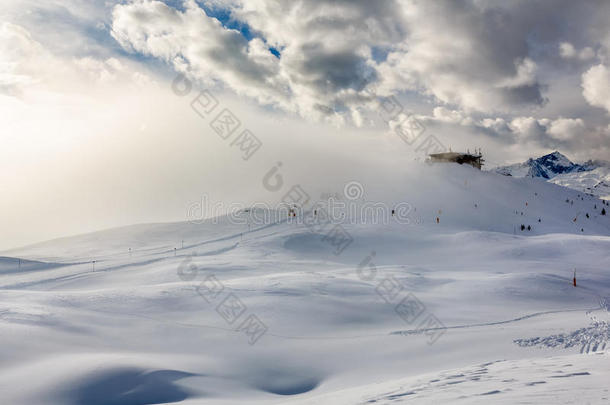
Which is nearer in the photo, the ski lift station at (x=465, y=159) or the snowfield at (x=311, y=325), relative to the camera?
the snowfield at (x=311, y=325)

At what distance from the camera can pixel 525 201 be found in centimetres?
5481

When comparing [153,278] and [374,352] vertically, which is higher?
[153,278]

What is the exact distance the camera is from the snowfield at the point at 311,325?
25.7ft

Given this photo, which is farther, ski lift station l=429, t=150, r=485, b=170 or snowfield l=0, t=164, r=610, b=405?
ski lift station l=429, t=150, r=485, b=170

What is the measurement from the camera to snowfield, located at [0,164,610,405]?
25.7 ft

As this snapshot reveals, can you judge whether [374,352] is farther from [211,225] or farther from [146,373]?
[211,225]

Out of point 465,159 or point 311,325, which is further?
point 465,159

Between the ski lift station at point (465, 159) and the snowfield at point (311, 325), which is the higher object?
the ski lift station at point (465, 159)

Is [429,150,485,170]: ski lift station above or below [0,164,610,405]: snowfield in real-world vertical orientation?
above

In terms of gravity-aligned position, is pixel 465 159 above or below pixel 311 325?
above

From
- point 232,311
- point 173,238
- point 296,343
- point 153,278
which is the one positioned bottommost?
point 296,343

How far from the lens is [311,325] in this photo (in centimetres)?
1355

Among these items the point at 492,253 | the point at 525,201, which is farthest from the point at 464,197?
the point at 492,253

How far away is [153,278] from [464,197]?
145 ft
